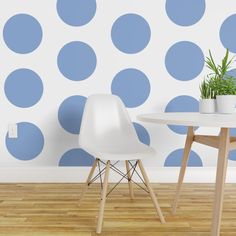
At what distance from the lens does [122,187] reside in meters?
2.63

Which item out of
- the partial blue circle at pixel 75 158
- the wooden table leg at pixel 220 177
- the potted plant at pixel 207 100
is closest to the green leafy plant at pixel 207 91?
the potted plant at pixel 207 100

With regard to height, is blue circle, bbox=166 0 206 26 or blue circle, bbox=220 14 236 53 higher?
blue circle, bbox=166 0 206 26

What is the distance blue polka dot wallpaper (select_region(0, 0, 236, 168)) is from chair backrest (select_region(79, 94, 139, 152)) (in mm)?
422

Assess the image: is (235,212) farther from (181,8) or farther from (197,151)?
(181,8)

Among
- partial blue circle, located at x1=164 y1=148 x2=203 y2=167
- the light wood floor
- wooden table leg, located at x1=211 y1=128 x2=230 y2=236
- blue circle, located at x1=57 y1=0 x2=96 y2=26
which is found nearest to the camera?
wooden table leg, located at x1=211 y1=128 x2=230 y2=236

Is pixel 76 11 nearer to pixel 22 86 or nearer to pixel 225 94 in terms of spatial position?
pixel 22 86

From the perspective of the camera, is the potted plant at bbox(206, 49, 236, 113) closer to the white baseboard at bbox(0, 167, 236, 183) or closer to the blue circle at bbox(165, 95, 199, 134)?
the blue circle at bbox(165, 95, 199, 134)

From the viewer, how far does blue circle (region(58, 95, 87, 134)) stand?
8.86 ft

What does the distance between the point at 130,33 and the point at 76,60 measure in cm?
48

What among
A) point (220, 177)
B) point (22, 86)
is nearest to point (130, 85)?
point (22, 86)

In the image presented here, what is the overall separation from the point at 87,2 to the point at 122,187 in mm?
1468

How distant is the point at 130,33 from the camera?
105 inches

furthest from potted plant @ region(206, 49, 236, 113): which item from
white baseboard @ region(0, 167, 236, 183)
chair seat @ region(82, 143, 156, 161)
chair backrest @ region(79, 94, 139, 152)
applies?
white baseboard @ region(0, 167, 236, 183)

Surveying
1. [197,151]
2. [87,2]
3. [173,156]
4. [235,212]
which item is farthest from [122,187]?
[87,2]
